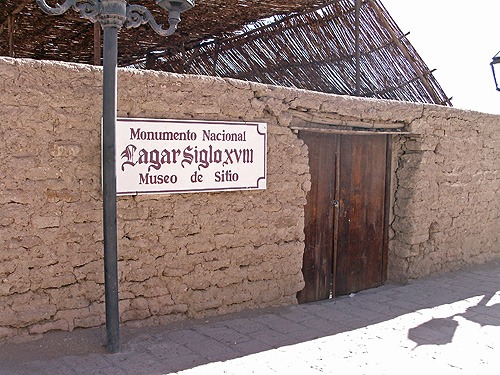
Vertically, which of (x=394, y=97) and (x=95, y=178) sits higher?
(x=394, y=97)

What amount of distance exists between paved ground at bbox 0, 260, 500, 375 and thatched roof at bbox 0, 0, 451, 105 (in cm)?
285

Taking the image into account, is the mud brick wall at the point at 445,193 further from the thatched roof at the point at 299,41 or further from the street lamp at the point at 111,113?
the street lamp at the point at 111,113

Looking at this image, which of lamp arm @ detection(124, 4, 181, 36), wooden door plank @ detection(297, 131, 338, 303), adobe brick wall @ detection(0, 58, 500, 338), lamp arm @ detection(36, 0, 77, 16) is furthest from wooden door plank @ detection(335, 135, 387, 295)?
lamp arm @ detection(36, 0, 77, 16)

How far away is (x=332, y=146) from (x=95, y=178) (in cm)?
256

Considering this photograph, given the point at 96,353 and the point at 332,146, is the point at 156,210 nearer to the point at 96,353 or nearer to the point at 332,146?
the point at 96,353

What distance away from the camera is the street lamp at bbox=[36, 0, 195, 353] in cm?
358

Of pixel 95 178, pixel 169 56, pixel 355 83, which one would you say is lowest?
pixel 95 178

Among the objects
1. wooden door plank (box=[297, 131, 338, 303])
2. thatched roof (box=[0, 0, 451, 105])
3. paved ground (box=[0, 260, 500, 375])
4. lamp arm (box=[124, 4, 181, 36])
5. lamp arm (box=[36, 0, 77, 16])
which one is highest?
thatched roof (box=[0, 0, 451, 105])

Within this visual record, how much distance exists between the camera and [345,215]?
5770mm

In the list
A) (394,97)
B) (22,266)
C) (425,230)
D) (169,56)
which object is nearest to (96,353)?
(22,266)

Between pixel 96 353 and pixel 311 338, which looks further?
pixel 311 338

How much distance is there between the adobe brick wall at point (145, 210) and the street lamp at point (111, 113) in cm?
33

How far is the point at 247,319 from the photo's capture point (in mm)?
4652

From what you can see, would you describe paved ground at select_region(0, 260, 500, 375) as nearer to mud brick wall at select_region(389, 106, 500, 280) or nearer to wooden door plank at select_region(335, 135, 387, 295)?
wooden door plank at select_region(335, 135, 387, 295)
